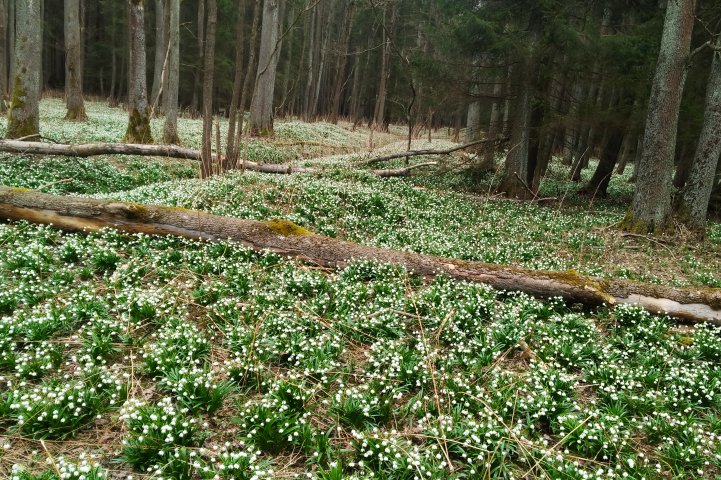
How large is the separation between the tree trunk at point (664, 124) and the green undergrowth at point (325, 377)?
19.4ft

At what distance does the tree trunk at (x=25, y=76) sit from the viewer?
1430 centimetres

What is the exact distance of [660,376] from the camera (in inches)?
193

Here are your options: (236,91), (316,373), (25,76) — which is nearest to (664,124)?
(316,373)

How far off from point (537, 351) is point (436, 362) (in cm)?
126

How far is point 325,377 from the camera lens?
4.35 metres

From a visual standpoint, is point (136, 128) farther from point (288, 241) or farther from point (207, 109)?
point (288, 241)

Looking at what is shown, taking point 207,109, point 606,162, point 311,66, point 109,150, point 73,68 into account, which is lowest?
point 109,150

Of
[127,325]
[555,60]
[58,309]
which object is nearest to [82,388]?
[127,325]

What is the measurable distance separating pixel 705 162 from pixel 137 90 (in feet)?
62.3

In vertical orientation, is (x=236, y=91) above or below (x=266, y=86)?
below

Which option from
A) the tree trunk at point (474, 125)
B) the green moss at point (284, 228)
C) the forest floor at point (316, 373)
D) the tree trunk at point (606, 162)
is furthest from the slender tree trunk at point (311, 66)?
the forest floor at point (316, 373)

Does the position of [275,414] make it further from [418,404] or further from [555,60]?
[555,60]

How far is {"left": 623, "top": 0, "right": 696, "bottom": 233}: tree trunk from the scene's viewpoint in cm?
1059

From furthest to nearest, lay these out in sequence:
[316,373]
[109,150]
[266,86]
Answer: [266,86], [109,150], [316,373]
